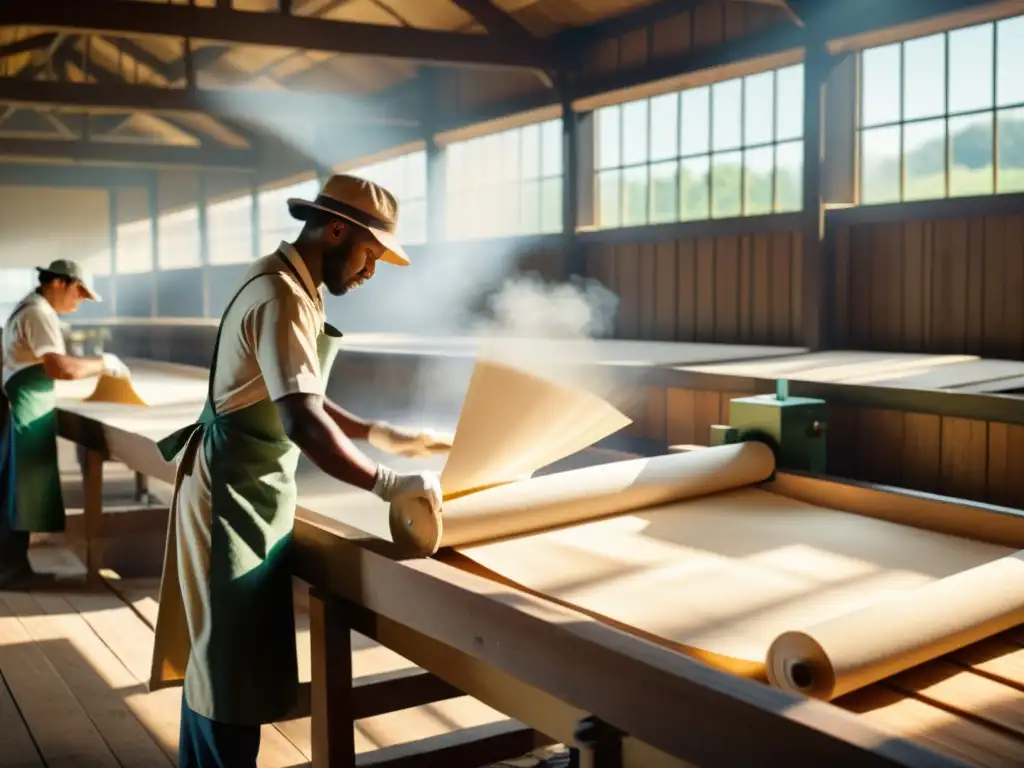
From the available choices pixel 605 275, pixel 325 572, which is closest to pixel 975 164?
pixel 605 275

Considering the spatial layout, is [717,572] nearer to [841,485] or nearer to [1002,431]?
[841,485]

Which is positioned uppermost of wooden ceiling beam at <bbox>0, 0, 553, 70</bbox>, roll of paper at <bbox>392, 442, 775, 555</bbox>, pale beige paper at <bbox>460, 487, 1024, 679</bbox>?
wooden ceiling beam at <bbox>0, 0, 553, 70</bbox>

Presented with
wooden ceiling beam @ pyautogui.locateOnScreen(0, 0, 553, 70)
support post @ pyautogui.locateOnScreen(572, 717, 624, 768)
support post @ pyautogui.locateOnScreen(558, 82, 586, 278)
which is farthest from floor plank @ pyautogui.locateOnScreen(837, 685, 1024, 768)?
support post @ pyautogui.locateOnScreen(558, 82, 586, 278)

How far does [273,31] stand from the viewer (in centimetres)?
674

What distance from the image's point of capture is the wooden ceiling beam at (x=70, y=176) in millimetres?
14039

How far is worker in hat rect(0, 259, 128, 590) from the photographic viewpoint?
438cm

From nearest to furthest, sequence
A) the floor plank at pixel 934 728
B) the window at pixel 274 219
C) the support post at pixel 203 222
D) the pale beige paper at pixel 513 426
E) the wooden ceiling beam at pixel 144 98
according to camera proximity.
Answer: the floor plank at pixel 934 728, the pale beige paper at pixel 513 426, the wooden ceiling beam at pixel 144 98, the window at pixel 274 219, the support post at pixel 203 222

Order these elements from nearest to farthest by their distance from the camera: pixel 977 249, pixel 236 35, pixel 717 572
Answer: pixel 717 572 < pixel 977 249 < pixel 236 35

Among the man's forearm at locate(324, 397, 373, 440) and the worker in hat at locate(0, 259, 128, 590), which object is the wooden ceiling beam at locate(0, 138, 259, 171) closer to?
the worker in hat at locate(0, 259, 128, 590)

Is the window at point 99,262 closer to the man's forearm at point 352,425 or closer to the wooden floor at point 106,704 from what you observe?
the wooden floor at point 106,704

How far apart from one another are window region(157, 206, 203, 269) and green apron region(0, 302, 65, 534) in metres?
10.3

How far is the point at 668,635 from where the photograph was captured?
149 centimetres

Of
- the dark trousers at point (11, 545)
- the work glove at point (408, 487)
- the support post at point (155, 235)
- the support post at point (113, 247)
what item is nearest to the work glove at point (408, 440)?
the work glove at point (408, 487)

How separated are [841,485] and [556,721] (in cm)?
102
